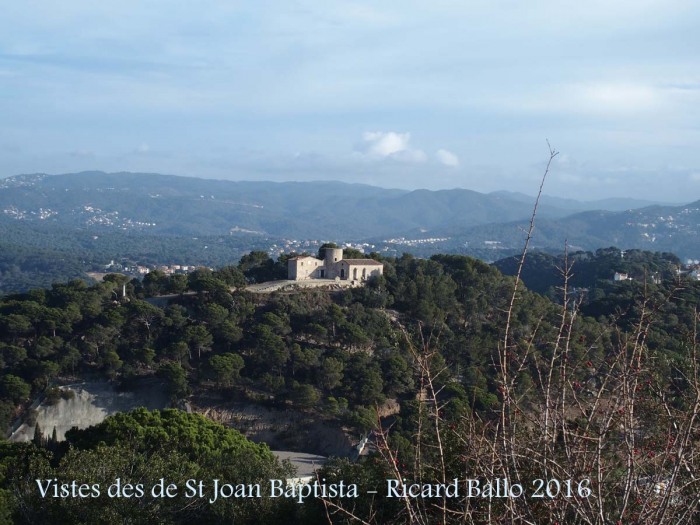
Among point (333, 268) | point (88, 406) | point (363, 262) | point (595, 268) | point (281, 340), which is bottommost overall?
point (88, 406)

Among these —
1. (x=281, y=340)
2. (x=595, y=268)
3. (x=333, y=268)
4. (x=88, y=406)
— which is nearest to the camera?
(x=88, y=406)

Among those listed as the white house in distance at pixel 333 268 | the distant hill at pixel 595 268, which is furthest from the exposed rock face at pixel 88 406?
the distant hill at pixel 595 268

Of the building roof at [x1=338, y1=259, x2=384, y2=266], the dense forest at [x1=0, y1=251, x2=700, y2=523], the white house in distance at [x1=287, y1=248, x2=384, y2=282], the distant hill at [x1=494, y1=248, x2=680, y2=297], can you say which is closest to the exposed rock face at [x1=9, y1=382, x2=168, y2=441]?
the dense forest at [x1=0, y1=251, x2=700, y2=523]

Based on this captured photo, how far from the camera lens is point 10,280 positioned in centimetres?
9062

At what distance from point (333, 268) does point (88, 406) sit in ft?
43.8

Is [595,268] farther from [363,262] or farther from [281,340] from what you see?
[281,340]

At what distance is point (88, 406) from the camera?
88.7ft

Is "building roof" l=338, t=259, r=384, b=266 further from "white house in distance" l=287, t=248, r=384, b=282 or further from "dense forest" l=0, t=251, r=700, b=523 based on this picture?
"dense forest" l=0, t=251, r=700, b=523

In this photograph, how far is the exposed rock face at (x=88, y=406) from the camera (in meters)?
25.8

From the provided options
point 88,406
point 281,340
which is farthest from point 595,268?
point 88,406

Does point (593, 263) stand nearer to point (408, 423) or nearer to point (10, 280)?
point (408, 423)

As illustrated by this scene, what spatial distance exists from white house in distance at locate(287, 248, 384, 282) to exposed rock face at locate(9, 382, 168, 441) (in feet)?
31.6

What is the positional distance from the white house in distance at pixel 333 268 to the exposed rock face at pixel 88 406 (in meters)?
9.63

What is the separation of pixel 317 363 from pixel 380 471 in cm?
1766
